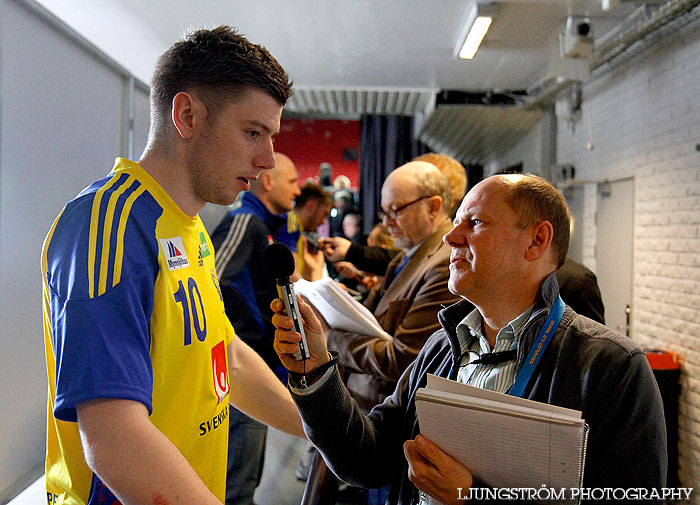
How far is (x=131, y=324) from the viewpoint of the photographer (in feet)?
3.07

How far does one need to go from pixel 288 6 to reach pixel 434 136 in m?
4.32

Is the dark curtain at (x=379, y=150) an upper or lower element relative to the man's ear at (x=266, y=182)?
upper

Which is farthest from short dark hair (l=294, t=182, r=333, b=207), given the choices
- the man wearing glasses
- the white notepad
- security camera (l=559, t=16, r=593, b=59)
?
the white notepad

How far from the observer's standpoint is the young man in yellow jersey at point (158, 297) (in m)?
0.87

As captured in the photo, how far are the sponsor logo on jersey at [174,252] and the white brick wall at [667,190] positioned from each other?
3659 millimetres

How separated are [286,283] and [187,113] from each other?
43cm

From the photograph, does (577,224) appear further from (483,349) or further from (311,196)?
(483,349)

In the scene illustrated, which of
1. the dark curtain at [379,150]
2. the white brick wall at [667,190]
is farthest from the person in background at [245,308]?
the dark curtain at [379,150]

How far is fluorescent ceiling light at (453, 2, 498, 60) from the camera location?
4.13m

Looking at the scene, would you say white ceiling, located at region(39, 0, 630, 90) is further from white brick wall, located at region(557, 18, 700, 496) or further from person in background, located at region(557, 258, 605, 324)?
person in background, located at region(557, 258, 605, 324)

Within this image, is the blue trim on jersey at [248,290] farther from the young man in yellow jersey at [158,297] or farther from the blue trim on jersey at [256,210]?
the young man in yellow jersey at [158,297]

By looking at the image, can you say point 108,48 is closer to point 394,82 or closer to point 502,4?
point 502,4

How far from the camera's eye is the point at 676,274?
386 cm

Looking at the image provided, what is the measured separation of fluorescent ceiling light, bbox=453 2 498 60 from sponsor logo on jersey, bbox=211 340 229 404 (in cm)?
377
